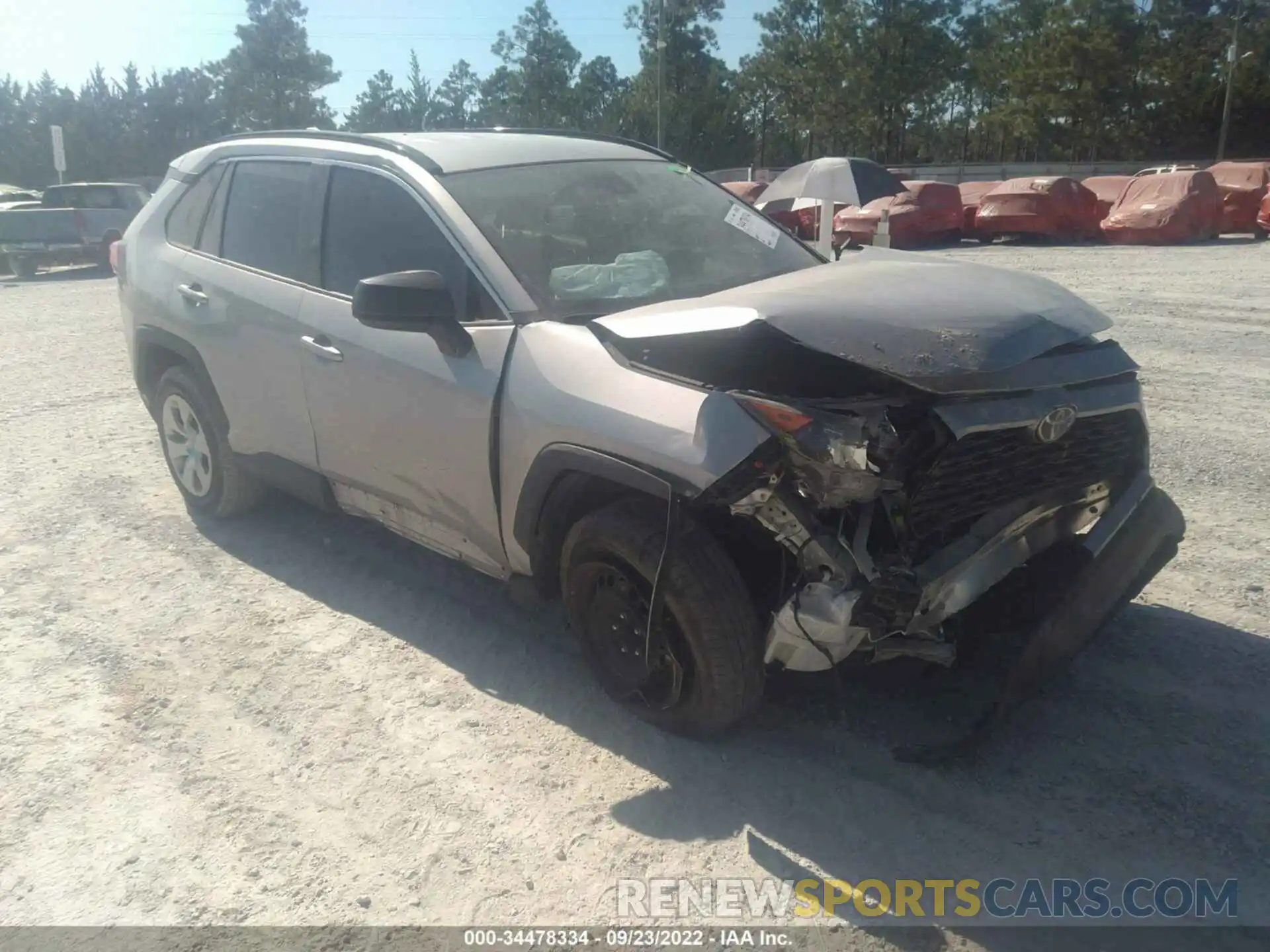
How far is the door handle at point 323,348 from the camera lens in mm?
4113

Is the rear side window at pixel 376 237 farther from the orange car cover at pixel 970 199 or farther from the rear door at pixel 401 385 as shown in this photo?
the orange car cover at pixel 970 199

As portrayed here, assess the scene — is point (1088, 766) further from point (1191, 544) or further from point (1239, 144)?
point (1239, 144)

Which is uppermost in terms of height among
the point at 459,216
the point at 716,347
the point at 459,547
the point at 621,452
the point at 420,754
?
the point at 459,216

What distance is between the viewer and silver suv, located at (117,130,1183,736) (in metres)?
2.93

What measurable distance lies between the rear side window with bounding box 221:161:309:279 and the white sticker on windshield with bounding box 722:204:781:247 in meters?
1.88

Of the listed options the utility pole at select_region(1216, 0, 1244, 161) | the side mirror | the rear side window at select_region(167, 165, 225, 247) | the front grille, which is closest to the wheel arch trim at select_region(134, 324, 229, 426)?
the rear side window at select_region(167, 165, 225, 247)

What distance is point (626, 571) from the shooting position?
329cm

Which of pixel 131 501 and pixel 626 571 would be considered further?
pixel 131 501

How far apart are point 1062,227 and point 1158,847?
20496 mm

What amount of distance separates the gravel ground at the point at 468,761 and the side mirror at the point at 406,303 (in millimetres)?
1325

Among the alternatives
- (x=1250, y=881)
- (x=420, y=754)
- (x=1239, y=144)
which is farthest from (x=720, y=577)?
(x=1239, y=144)

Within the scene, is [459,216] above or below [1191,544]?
above

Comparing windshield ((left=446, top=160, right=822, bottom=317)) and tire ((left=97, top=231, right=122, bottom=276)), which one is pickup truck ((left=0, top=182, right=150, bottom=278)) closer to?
tire ((left=97, top=231, right=122, bottom=276))

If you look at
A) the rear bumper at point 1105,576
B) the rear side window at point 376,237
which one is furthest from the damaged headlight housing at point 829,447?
the rear side window at point 376,237
